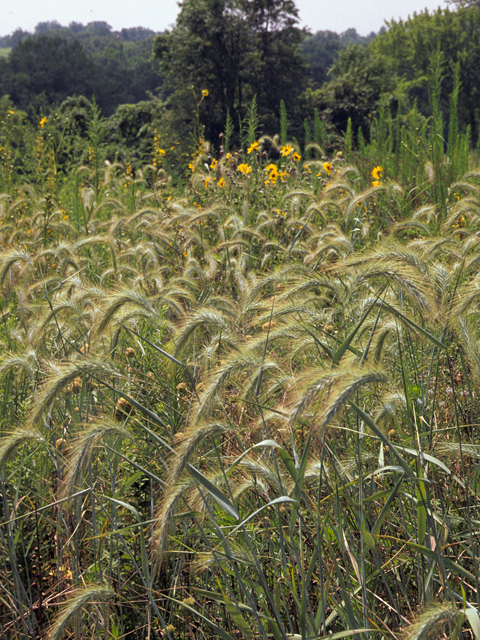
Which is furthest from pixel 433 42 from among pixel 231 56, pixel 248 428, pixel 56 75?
pixel 248 428

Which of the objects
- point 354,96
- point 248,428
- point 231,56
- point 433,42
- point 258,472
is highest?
point 433,42

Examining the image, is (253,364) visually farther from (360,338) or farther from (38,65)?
(38,65)

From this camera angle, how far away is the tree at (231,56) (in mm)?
19578

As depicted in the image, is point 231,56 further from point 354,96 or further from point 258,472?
point 258,472

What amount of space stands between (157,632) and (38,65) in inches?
2121

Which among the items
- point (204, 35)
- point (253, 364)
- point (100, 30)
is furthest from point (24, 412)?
point (100, 30)

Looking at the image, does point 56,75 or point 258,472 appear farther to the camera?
point 56,75

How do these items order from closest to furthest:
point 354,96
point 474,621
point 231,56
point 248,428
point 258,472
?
point 474,621, point 258,472, point 248,428, point 354,96, point 231,56

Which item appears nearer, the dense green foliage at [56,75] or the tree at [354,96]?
the tree at [354,96]

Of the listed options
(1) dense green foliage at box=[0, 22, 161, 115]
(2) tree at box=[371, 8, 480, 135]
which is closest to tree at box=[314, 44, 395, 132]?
(2) tree at box=[371, 8, 480, 135]

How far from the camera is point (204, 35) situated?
1966cm

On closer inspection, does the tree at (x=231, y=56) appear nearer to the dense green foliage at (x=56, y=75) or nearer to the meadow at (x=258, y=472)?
the meadow at (x=258, y=472)

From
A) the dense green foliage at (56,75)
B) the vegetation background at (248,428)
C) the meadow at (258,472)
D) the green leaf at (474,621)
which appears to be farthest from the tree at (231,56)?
the dense green foliage at (56,75)

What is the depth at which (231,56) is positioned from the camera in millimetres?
20281
